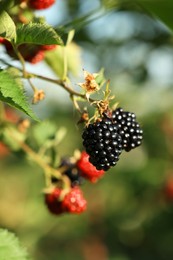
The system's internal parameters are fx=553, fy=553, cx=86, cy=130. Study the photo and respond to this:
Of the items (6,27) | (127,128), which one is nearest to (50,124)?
(127,128)

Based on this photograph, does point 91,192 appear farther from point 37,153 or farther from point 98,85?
point 98,85

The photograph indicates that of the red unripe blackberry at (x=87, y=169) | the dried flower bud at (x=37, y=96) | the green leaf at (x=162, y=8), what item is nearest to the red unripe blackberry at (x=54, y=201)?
the red unripe blackberry at (x=87, y=169)

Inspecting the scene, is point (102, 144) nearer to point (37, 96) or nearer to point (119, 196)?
point (37, 96)

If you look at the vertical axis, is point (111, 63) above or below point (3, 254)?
above

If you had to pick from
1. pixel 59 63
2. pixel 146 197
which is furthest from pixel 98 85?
pixel 146 197

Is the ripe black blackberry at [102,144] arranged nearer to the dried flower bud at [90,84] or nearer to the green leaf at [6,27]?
the dried flower bud at [90,84]

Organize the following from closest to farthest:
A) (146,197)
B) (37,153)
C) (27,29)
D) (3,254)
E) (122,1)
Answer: (27,29), (3,254), (122,1), (37,153), (146,197)

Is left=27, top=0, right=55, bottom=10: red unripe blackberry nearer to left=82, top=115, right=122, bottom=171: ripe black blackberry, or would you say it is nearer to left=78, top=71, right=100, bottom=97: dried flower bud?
left=78, top=71, right=100, bottom=97: dried flower bud

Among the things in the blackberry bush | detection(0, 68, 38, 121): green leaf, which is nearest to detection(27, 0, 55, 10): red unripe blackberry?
the blackberry bush
